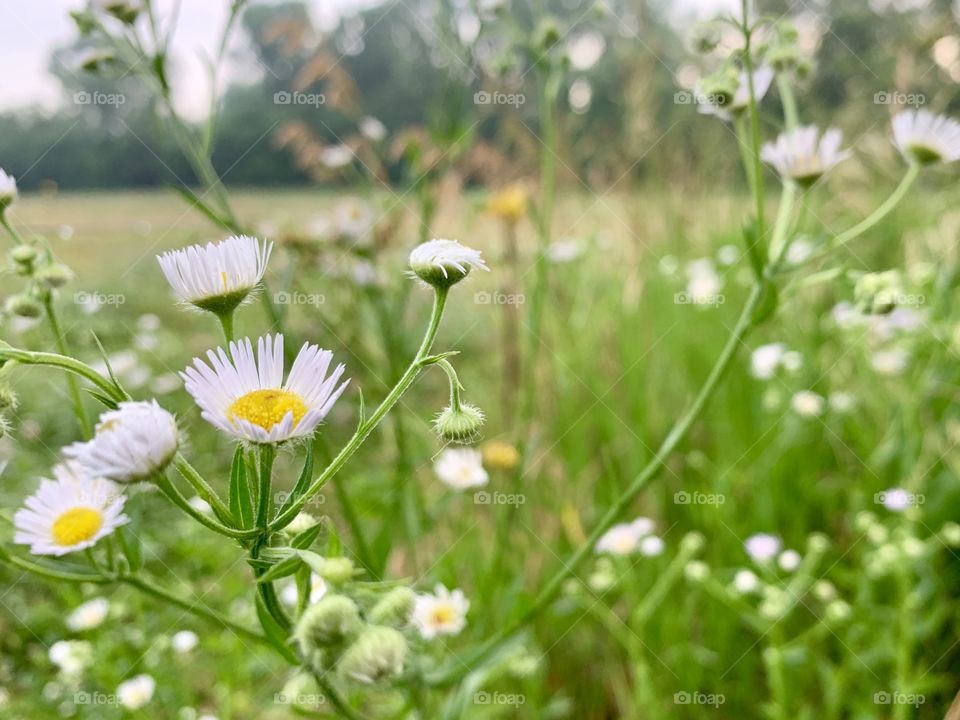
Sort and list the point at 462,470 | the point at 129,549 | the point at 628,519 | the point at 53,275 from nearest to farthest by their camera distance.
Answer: the point at 129,549
the point at 53,275
the point at 462,470
the point at 628,519

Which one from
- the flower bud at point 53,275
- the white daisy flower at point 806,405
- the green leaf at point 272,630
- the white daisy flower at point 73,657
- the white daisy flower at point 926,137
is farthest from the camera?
the white daisy flower at point 806,405

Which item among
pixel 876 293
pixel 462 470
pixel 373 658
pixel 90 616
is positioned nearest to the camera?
pixel 373 658

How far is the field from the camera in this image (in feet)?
4.79

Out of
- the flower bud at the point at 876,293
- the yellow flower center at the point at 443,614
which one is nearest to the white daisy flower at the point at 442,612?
the yellow flower center at the point at 443,614

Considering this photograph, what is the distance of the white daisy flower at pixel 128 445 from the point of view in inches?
21.1

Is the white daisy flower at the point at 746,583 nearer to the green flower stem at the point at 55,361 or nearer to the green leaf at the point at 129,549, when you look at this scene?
the green leaf at the point at 129,549

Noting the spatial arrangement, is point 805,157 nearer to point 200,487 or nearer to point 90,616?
point 200,487

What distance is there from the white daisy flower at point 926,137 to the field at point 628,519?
37 centimetres

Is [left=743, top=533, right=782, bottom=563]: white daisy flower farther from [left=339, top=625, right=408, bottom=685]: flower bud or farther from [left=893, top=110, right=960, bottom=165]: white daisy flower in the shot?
[left=339, top=625, right=408, bottom=685]: flower bud

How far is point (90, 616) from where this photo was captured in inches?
57.9

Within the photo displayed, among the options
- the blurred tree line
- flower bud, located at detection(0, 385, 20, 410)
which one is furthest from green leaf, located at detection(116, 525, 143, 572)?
the blurred tree line

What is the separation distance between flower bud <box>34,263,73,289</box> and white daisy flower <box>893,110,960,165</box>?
48.7 inches

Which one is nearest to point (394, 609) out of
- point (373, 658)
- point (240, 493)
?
point (373, 658)

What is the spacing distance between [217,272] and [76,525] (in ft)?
1.32
